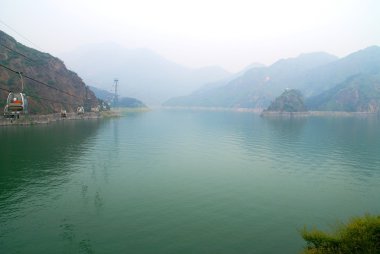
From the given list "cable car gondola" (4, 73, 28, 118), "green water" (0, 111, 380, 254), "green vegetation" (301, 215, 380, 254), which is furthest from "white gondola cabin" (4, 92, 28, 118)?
"green vegetation" (301, 215, 380, 254)

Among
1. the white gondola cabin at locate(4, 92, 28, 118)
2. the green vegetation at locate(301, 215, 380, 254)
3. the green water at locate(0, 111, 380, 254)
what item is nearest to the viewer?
the green vegetation at locate(301, 215, 380, 254)

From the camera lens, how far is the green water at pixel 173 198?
108ft

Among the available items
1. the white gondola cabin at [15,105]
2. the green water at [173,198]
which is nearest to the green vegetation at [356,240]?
the green water at [173,198]

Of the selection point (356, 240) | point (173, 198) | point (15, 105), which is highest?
point (15, 105)

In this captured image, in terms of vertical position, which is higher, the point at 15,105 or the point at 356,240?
the point at 15,105

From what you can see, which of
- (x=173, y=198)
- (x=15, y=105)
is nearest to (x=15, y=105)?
(x=15, y=105)

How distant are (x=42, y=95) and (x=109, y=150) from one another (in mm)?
123307

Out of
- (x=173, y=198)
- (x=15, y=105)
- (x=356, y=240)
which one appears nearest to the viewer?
(x=356, y=240)

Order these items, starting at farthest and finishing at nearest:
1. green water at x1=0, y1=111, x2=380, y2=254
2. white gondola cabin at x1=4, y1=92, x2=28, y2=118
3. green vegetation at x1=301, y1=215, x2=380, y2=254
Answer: white gondola cabin at x1=4, y1=92, x2=28, y2=118, green water at x1=0, y1=111, x2=380, y2=254, green vegetation at x1=301, y1=215, x2=380, y2=254

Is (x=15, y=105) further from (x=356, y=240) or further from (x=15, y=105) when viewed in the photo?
(x=356, y=240)

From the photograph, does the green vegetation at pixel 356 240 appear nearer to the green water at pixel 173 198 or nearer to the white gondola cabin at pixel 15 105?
the green water at pixel 173 198

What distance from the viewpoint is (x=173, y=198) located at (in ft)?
157

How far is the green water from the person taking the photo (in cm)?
3300

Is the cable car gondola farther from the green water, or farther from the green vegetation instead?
the green vegetation
